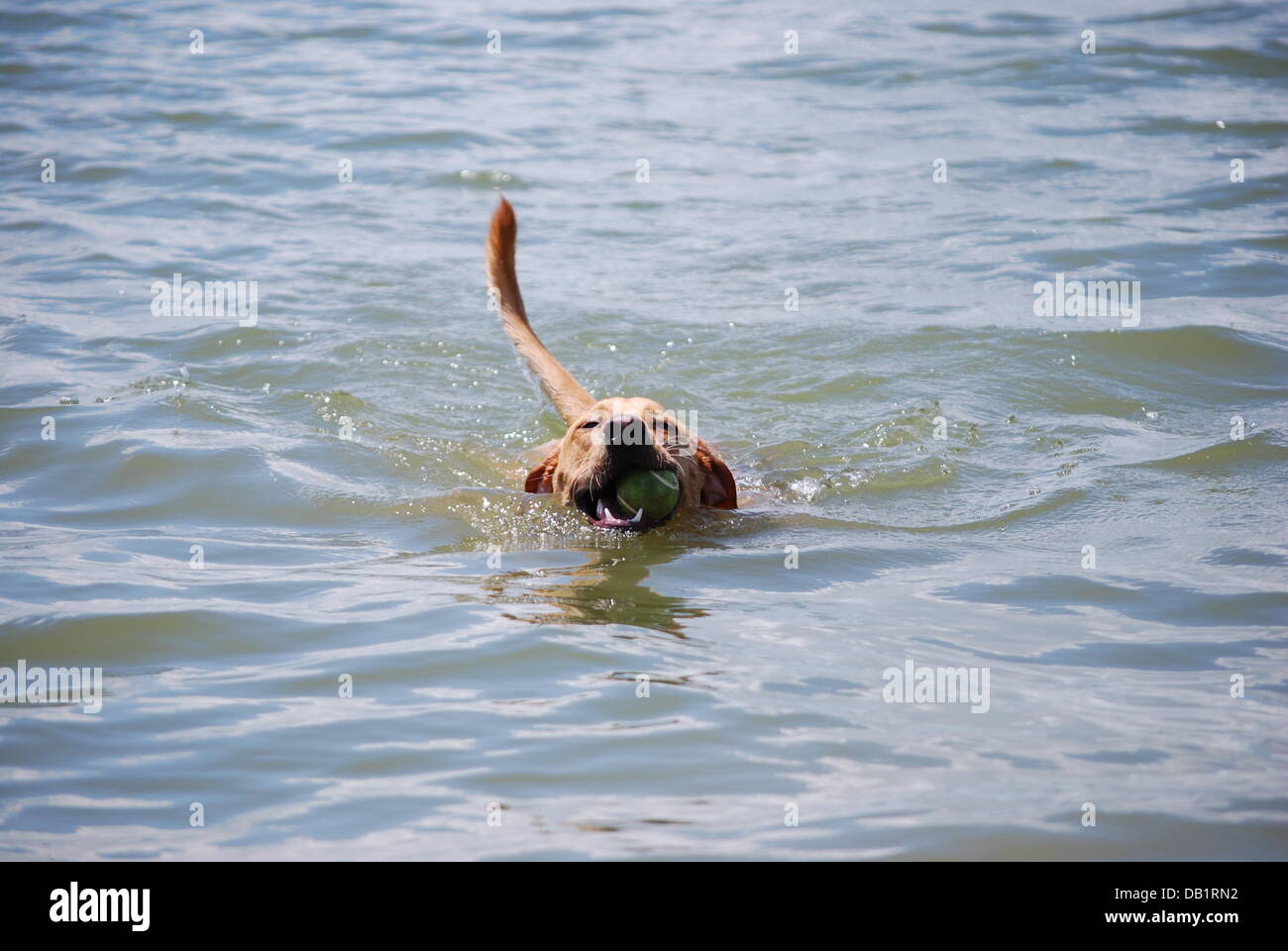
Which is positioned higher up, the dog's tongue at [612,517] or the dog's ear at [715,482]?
the dog's ear at [715,482]

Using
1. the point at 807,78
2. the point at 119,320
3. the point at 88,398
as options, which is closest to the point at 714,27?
the point at 807,78

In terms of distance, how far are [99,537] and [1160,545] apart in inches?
176

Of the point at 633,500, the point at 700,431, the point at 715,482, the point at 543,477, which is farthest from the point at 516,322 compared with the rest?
the point at 633,500

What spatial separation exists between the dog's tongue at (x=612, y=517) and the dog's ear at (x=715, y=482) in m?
0.42

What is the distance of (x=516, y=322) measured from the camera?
7117mm

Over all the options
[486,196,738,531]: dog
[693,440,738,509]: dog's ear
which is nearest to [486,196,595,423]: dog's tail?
[486,196,738,531]: dog

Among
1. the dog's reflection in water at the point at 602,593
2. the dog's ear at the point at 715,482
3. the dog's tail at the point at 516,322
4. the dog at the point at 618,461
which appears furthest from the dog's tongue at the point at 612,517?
the dog's tail at the point at 516,322

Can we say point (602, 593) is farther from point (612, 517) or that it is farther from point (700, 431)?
point (700, 431)

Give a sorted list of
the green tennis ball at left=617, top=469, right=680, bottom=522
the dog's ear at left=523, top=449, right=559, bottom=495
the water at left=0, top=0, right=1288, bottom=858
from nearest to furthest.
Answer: the water at left=0, top=0, right=1288, bottom=858
the green tennis ball at left=617, top=469, right=680, bottom=522
the dog's ear at left=523, top=449, right=559, bottom=495

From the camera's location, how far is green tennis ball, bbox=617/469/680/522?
18.7 ft

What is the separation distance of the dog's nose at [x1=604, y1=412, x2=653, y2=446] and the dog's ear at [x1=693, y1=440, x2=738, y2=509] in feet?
1.86

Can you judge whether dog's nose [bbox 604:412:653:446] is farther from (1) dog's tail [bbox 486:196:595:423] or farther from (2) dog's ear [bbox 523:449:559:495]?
(1) dog's tail [bbox 486:196:595:423]

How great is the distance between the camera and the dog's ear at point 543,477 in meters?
6.27

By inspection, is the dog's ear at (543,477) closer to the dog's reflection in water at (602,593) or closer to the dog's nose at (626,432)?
the dog's reflection in water at (602,593)
